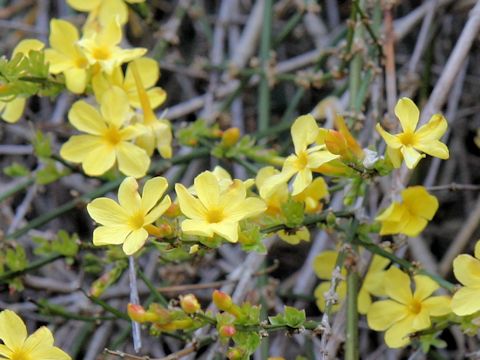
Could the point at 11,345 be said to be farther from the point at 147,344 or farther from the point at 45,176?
the point at 147,344

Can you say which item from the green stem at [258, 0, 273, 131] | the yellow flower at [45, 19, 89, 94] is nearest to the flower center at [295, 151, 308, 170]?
the yellow flower at [45, 19, 89, 94]

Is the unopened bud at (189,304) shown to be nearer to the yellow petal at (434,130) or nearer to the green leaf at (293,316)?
the green leaf at (293,316)

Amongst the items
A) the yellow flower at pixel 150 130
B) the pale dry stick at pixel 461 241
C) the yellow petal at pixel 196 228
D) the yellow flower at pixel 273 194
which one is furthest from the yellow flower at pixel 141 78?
the pale dry stick at pixel 461 241

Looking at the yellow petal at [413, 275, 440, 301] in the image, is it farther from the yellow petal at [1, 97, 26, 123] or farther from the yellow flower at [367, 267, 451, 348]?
the yellow petal at [1, 97, 26, 123]

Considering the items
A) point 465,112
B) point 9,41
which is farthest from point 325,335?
point 9,41

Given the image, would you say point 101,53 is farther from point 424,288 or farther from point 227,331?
point 424,288
